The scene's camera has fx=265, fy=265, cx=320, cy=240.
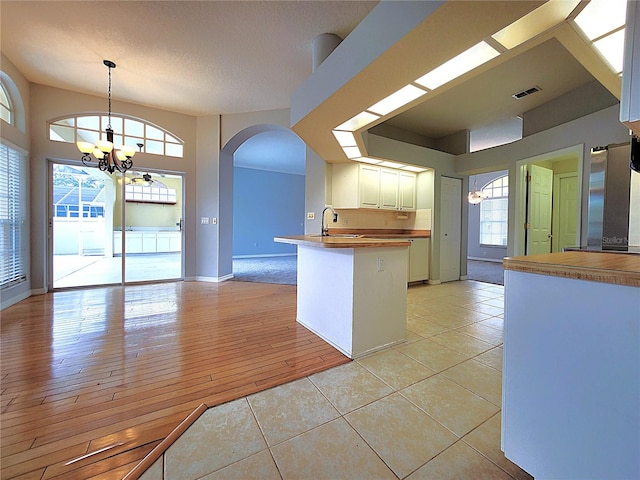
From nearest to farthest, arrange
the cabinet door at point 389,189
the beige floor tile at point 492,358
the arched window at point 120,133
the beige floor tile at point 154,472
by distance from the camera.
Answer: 1. the beige floor tile at point 154,472
2. the beige floor tile at point 492,358
3. the arched window at point 120,133
4. the cabinet door at point 389,189

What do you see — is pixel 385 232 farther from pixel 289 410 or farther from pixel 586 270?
pixel 586 270

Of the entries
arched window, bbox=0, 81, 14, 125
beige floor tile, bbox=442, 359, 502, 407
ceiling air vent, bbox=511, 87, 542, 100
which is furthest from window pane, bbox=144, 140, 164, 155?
ceiling air vent, bbox=511, 87, 542, 100

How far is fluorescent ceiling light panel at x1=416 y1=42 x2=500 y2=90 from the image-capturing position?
1738 millimetres

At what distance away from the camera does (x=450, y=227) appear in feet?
17.3

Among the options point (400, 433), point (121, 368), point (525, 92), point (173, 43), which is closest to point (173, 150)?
point (173, 43)

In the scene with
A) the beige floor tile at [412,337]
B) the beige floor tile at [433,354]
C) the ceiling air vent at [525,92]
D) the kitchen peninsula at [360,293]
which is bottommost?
the beige floor tile at [433,354]

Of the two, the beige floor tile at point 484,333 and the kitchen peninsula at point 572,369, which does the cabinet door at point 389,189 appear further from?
the kitchen peninsula at point 572,369

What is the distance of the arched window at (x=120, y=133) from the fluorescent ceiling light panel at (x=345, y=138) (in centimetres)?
334

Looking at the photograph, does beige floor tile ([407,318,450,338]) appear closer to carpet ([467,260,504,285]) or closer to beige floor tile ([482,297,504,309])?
beige floor tile ([482,297,504,309])

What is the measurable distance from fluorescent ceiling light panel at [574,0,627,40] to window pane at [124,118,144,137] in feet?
18.7

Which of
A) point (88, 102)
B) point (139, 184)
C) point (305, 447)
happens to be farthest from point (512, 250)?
point (139, 184)

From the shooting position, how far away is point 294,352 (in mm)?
2285

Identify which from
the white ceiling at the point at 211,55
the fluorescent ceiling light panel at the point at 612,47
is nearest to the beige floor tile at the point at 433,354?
the white ceiling at the point at 211,55

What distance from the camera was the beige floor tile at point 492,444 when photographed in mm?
1177
